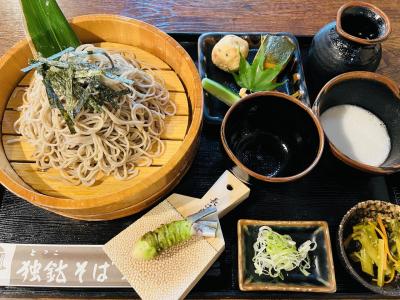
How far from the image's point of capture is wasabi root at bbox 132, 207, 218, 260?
1.66m

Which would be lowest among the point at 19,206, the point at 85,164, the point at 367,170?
the point at 367,170

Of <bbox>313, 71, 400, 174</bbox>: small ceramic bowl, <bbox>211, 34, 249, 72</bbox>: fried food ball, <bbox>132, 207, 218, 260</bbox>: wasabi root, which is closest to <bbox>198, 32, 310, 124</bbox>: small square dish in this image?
<bbox>211, 34, 249, 72</bbox>: fried food ball

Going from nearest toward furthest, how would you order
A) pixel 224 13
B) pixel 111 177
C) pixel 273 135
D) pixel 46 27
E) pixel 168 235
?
pixel 168 235 < pixel 111 177 < pixel 46 27 < pixel 273 135 < pixel 224 13

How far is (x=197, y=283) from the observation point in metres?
1.75

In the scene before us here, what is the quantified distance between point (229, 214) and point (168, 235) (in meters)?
0.37

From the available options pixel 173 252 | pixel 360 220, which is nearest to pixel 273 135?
pixel 360 220

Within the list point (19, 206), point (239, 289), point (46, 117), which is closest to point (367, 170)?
point (239, 289)

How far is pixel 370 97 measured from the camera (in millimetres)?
2102

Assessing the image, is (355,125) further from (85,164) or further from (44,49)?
(44,49)

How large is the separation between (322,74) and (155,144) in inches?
40.9

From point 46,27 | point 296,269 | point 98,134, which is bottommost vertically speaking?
point 296,269

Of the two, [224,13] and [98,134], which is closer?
[98,134]

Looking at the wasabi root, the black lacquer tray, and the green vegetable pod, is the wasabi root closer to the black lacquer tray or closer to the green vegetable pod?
the black lacquer tray

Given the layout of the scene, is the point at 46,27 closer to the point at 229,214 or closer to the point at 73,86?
the point at 73,86
